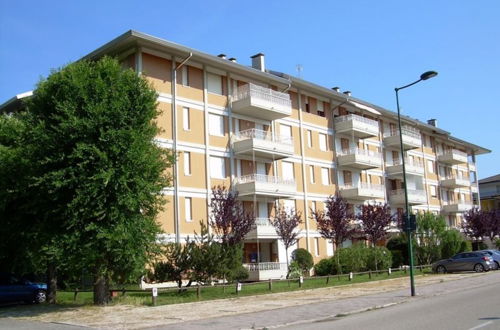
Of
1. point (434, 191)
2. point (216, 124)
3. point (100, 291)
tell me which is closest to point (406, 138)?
point (434, 191)

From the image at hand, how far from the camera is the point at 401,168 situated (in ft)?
180

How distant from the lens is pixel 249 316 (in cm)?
1692

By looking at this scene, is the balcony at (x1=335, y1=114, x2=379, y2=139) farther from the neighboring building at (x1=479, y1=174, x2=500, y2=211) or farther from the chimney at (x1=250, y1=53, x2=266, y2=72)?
the neighboring building at (x1=479, y1=174, x2=500, y2=211)

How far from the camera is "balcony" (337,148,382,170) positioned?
47.8 meters

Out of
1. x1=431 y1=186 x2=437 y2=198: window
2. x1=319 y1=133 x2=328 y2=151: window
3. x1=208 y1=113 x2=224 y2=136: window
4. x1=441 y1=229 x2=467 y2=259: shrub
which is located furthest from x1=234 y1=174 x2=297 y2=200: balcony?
x1=431 y1=186 x2=437 y2=198: window

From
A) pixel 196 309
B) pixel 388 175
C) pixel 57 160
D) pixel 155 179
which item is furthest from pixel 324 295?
pixel 388 175

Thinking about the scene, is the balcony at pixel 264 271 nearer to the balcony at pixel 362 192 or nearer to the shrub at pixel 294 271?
the shrub at pixel 294 271

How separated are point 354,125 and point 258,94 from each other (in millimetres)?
12548

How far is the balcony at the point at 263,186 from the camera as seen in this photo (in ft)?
123

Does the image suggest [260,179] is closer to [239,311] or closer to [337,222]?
[337,222]

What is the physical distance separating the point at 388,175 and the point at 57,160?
40.9 metres

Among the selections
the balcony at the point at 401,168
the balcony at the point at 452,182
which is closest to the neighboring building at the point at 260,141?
the balcony at the point at 401,168

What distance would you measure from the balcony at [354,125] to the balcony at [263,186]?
10065 mm

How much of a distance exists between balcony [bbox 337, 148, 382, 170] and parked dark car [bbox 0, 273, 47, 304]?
97.2ft
